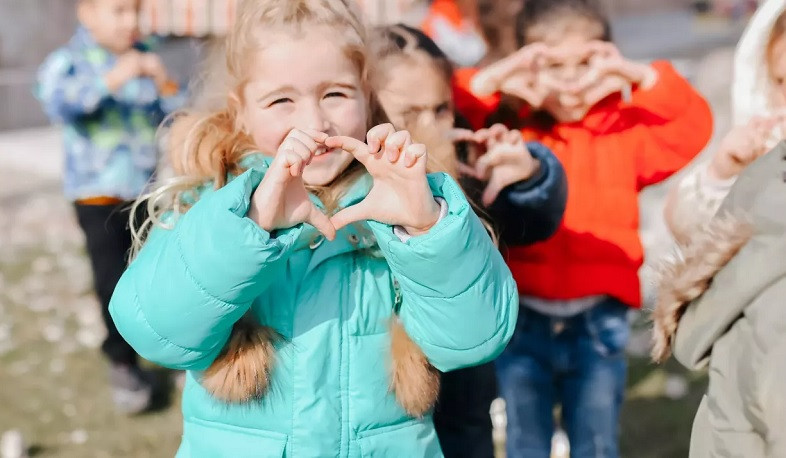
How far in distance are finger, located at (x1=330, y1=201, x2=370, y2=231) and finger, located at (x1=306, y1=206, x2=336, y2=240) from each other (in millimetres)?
24

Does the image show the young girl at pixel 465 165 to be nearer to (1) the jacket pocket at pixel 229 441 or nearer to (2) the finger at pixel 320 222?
(2) the finger at pixel 320 222

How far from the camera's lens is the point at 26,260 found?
613cm

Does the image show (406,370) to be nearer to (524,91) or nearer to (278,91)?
(278,91)

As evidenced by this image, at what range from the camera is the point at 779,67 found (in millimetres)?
2467

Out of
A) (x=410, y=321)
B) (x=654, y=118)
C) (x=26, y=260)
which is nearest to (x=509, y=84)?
(x=654, y=118)

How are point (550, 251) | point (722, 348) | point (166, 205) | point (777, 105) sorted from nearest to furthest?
point (722, 348), point (166, 205), point (777, 105), point (550, 251)

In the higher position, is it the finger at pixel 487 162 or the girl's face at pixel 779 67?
the girl's face at pixel 779 67

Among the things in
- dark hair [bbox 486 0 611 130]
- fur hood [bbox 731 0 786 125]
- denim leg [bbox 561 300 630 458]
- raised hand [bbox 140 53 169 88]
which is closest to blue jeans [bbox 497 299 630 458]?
denim leg [bbox 561 300 630 458]

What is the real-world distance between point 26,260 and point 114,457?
2984mm

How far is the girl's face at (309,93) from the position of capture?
1.91 m

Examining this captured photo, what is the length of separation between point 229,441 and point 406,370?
39 centimetres

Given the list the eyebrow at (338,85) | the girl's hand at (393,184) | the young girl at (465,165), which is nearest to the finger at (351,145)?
the girl's hand at (393,184)

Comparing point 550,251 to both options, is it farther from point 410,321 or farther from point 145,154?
point 145,154

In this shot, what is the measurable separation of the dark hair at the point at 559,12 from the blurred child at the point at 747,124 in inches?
16.5
